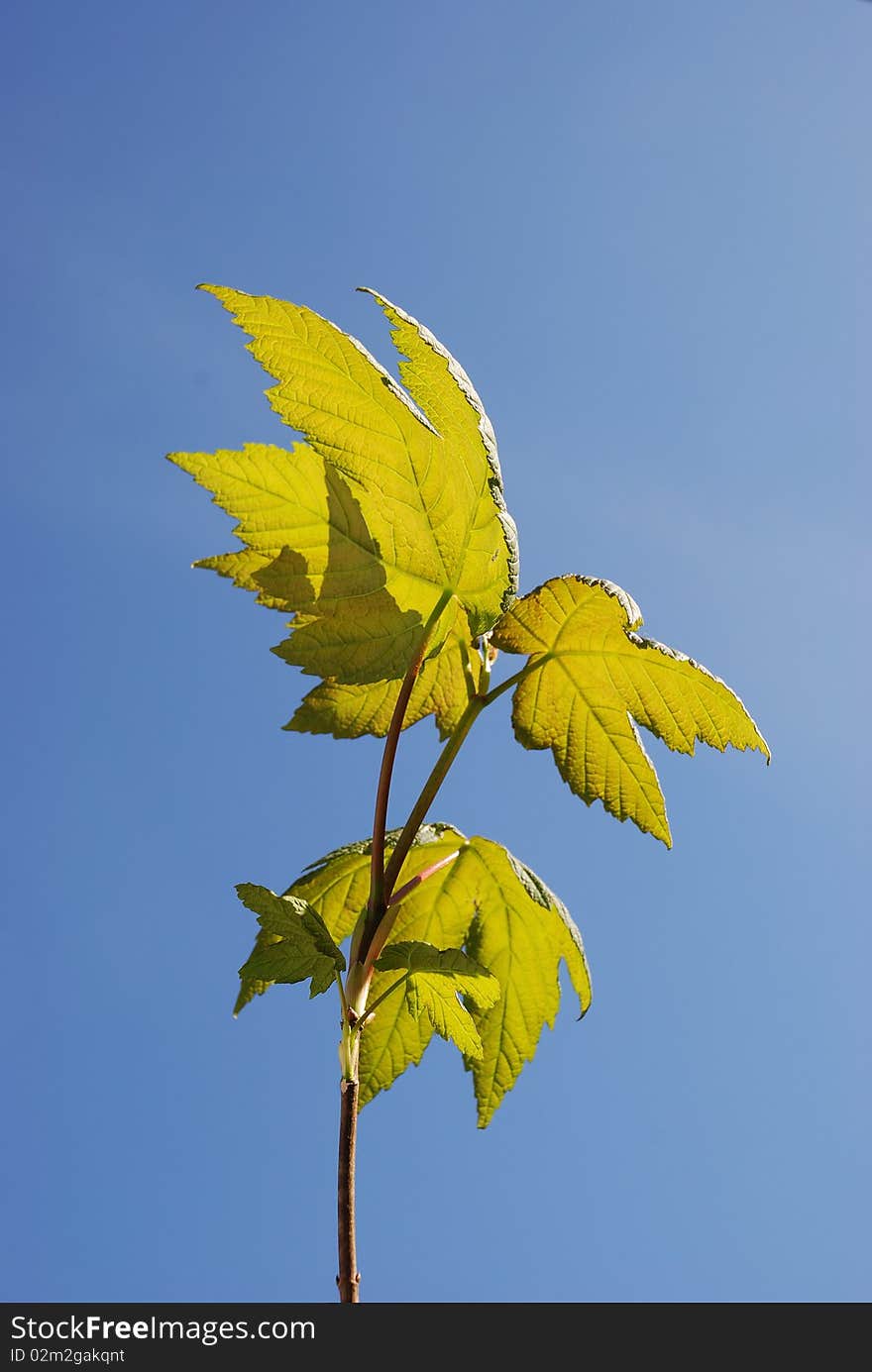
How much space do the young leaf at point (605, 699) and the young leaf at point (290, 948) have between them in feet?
1.02

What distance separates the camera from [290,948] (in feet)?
2.42

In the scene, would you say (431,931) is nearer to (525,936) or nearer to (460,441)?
(525,936)

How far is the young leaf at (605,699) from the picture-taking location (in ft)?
3.06

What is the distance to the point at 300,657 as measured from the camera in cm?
80

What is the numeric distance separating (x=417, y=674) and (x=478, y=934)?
0.31 meters

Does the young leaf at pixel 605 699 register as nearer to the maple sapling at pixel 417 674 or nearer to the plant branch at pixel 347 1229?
the maple sapling at pixel 417 674

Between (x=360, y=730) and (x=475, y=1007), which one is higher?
(x=360, y=730)

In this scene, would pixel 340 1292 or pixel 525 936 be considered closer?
pixel 340 1292

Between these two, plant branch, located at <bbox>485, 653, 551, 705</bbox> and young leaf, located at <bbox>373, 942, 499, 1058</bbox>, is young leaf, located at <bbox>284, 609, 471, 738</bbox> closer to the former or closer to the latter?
plant branch, located at <bbox>485, 653, 551, 705</bbox>

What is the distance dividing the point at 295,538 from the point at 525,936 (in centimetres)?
43

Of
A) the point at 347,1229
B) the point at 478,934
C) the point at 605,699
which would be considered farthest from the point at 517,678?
the point at 347,1229
